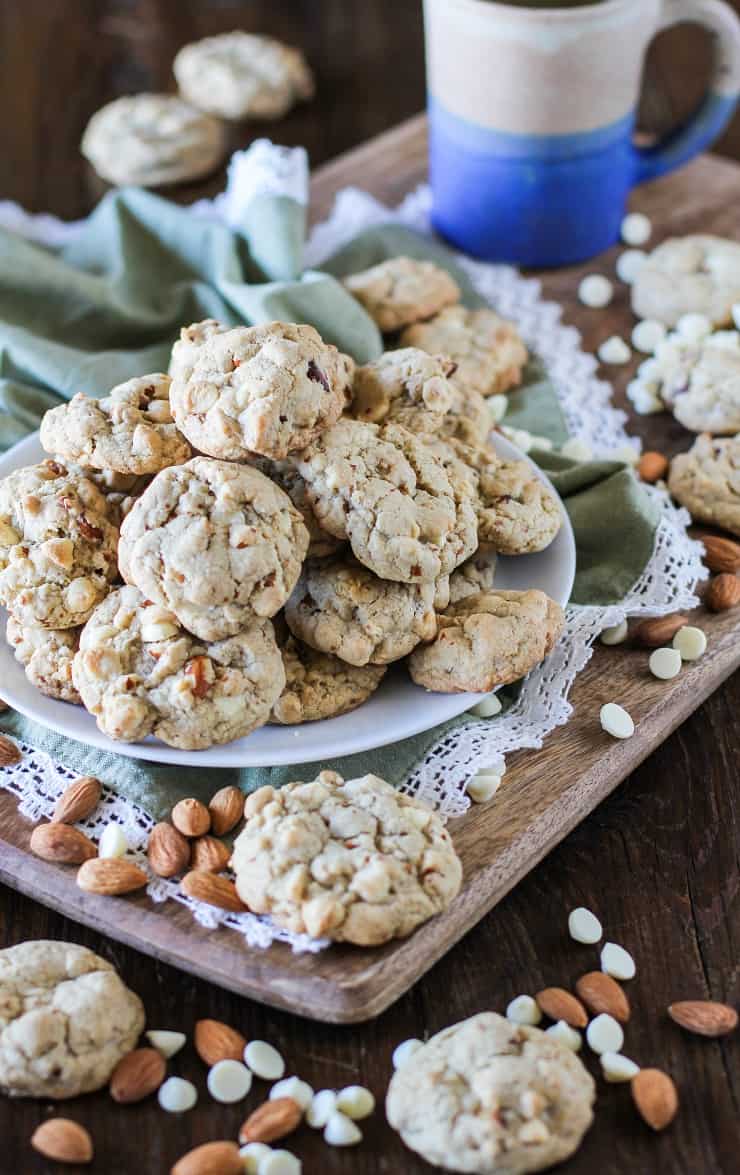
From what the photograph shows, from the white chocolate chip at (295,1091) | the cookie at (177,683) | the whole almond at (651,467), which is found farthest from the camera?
the whole almond at (651,467)

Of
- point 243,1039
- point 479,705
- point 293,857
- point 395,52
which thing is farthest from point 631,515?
point 395,52

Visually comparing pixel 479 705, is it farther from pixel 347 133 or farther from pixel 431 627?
pixel 347 133

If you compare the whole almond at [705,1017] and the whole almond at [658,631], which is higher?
the whole almond at [658,631]

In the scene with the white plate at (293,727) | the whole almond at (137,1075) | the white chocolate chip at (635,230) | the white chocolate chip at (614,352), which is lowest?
the whole almond at (137,1075)

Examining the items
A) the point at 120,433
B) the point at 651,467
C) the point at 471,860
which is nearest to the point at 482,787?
the point at 471,860

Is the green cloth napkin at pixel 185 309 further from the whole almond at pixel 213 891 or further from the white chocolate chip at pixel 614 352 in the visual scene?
the whole almond at pixel 213 891

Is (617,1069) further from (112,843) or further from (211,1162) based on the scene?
(112,843)

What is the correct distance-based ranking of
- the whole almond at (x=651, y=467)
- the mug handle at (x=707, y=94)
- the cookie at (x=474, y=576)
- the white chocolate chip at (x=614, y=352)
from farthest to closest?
1. the mug handle at (x=707, y=94)
2. the white chocolate chip at (x=614, y=352)
3. the whole almond at (x=651, y=467)
4. the cookie at (x=474, y=576)

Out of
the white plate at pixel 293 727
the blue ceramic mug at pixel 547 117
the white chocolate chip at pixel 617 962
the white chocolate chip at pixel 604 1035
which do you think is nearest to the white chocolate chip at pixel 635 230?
the blue ceramic mug at pixel 547 117
